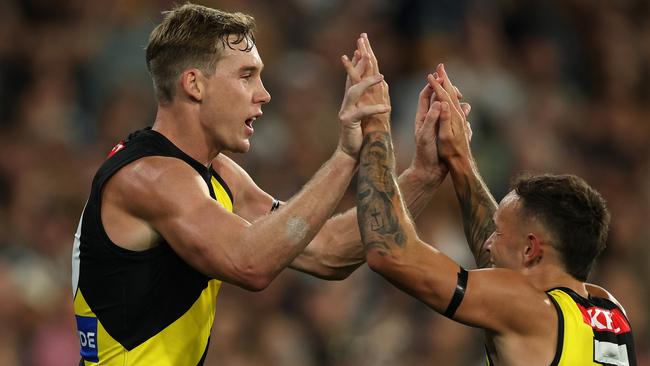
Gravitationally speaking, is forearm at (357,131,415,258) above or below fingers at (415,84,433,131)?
below

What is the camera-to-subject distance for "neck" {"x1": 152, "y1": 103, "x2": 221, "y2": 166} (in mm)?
5168

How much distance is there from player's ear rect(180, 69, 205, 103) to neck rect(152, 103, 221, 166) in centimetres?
7

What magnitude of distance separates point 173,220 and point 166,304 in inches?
17.6

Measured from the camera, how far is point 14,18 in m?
10.9

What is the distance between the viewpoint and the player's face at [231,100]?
516cm

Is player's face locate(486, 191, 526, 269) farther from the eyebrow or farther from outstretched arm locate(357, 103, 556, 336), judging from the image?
the eyebrow

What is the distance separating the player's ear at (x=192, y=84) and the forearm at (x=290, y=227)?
691mm

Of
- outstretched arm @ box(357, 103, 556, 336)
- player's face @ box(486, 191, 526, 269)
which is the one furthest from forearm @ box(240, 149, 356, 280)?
player's face @ box(486, 191, 526, 269)

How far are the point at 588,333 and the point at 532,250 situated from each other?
0.42m

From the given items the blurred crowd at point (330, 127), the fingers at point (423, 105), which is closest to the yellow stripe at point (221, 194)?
the fingers at point (423, 105)

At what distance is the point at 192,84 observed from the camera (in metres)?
5.15

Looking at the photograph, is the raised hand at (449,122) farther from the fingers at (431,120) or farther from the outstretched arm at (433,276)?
the outstretched arm at (433,276)

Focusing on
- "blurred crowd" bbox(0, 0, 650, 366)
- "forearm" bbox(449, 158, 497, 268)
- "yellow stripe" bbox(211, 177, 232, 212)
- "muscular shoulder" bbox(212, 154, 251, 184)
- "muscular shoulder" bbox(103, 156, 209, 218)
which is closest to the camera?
"muscular shoulder" bbox(103, 156, 209, 218)

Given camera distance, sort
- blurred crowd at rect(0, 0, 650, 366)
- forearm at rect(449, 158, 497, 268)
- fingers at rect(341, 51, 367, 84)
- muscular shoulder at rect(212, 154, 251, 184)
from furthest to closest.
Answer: blurred crowd at rect(0, 0, 650, 366), muscular shoulder at rect(212, 154, 251, 184), forearm at rect(449, 158, 497, 268), fingers at rect(341, 51, 367, 84)
